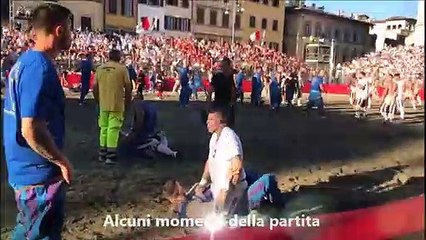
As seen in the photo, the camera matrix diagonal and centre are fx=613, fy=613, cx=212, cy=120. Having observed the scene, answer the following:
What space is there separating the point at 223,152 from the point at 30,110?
84 centimetres

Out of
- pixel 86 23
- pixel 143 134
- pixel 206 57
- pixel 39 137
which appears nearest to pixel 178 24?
pixel 206 57

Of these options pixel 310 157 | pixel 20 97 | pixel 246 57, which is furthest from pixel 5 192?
pixel 310 157

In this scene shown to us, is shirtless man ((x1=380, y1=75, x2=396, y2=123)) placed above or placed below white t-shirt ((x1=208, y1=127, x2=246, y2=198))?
above

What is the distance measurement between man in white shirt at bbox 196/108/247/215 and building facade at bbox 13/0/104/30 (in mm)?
592

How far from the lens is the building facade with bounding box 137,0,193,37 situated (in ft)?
8.36

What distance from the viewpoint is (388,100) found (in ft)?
8.64


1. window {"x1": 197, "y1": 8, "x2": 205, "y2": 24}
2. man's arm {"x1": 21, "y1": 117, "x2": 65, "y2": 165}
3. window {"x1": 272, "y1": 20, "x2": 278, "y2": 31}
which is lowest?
man's arm {"x1": 21, "y1": 117, "x2": 65, "y2": 165}

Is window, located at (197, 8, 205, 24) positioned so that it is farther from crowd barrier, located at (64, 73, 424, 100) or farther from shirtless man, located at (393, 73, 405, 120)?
shirtless man, located at (393, 73, 405, 120)

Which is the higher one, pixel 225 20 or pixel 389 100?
pixel 225 20

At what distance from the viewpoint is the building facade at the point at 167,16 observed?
8.36 feet

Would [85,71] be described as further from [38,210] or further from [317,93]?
[317,93]

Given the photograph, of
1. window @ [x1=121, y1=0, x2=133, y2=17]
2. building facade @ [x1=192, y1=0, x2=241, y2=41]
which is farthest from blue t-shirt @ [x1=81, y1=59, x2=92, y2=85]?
building facade @ [x1=192, y1=0, x2=241, y2=41]

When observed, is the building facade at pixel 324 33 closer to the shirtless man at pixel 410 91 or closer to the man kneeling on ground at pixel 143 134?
the shirtless man at pixel 410 91

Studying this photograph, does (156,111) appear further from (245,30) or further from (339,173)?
(339,173)
